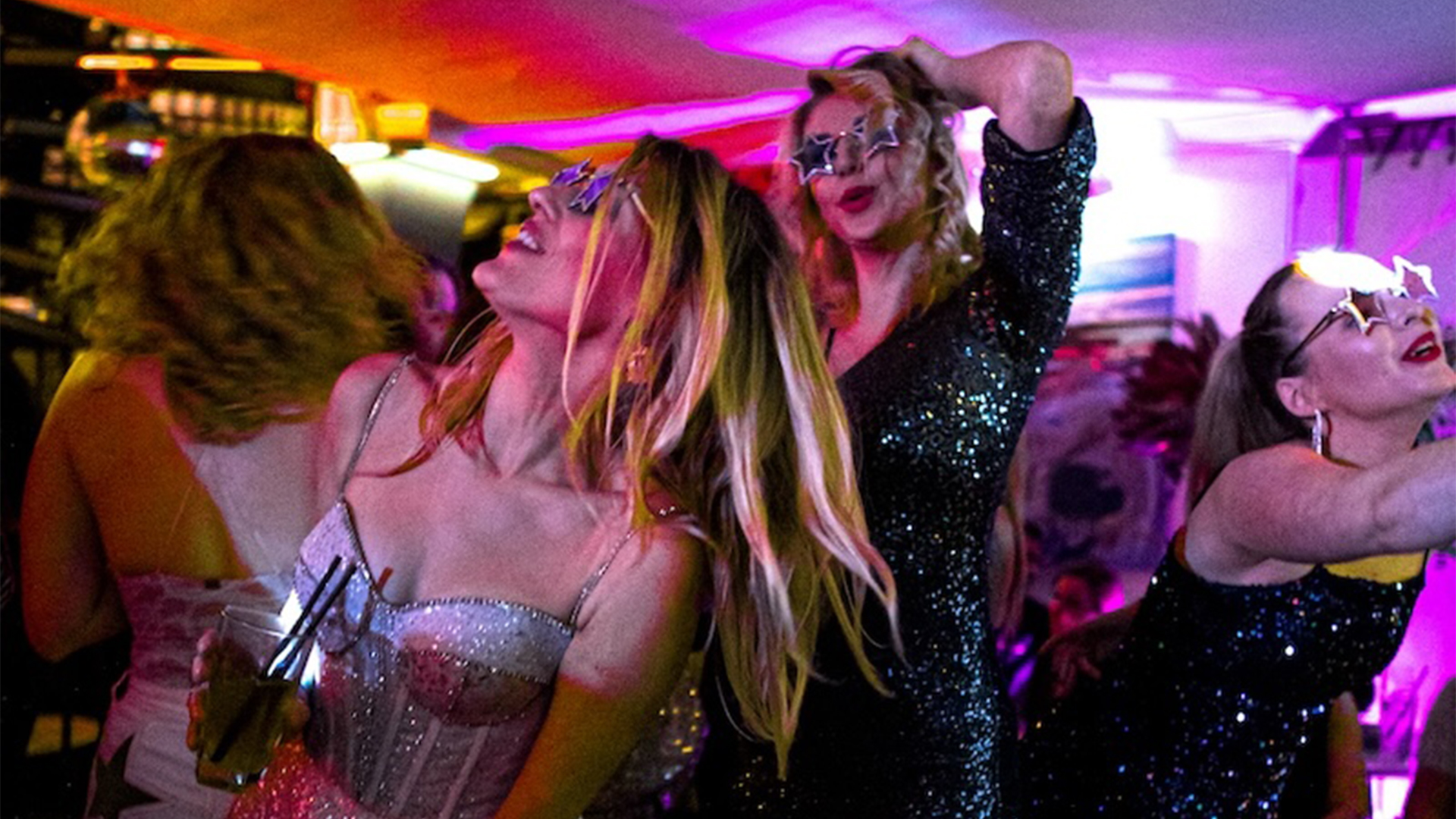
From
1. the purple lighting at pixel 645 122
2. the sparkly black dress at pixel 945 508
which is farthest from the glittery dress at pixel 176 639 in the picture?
the purple lighting at pixel 645 122

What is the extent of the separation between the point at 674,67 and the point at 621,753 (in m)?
1.47

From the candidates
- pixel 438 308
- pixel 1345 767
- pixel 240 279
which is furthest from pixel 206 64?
pixel 1345 767

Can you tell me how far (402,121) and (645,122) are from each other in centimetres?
47

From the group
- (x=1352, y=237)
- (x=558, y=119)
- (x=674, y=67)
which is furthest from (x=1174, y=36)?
(x=558, y=119)

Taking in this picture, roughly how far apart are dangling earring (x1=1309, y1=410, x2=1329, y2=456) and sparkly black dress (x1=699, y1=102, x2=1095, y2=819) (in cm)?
58

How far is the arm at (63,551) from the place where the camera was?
1997 millimetres

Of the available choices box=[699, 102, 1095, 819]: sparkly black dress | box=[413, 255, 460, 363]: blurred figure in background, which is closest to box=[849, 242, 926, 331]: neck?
box=[699, 102, 1095, 819]: sparkly black dress

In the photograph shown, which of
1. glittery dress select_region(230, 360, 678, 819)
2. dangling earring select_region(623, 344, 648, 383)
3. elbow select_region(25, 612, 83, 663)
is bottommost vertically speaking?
elbow select_region(25, 612, 83, 663)

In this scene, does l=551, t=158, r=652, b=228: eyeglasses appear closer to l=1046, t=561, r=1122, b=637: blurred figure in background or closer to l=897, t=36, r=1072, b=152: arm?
l=897, t=36, r=1072, b=152: arm

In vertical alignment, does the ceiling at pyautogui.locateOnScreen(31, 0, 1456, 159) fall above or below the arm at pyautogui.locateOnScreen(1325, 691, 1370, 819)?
above

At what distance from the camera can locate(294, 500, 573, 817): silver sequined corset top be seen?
158 centimetres

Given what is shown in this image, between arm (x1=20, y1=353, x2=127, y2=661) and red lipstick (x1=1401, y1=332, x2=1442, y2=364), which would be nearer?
arm (x1=20, y1=353, x2=127, y2=661)

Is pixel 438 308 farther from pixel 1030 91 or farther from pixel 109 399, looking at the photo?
pixel 1030 91

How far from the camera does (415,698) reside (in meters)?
1.61
